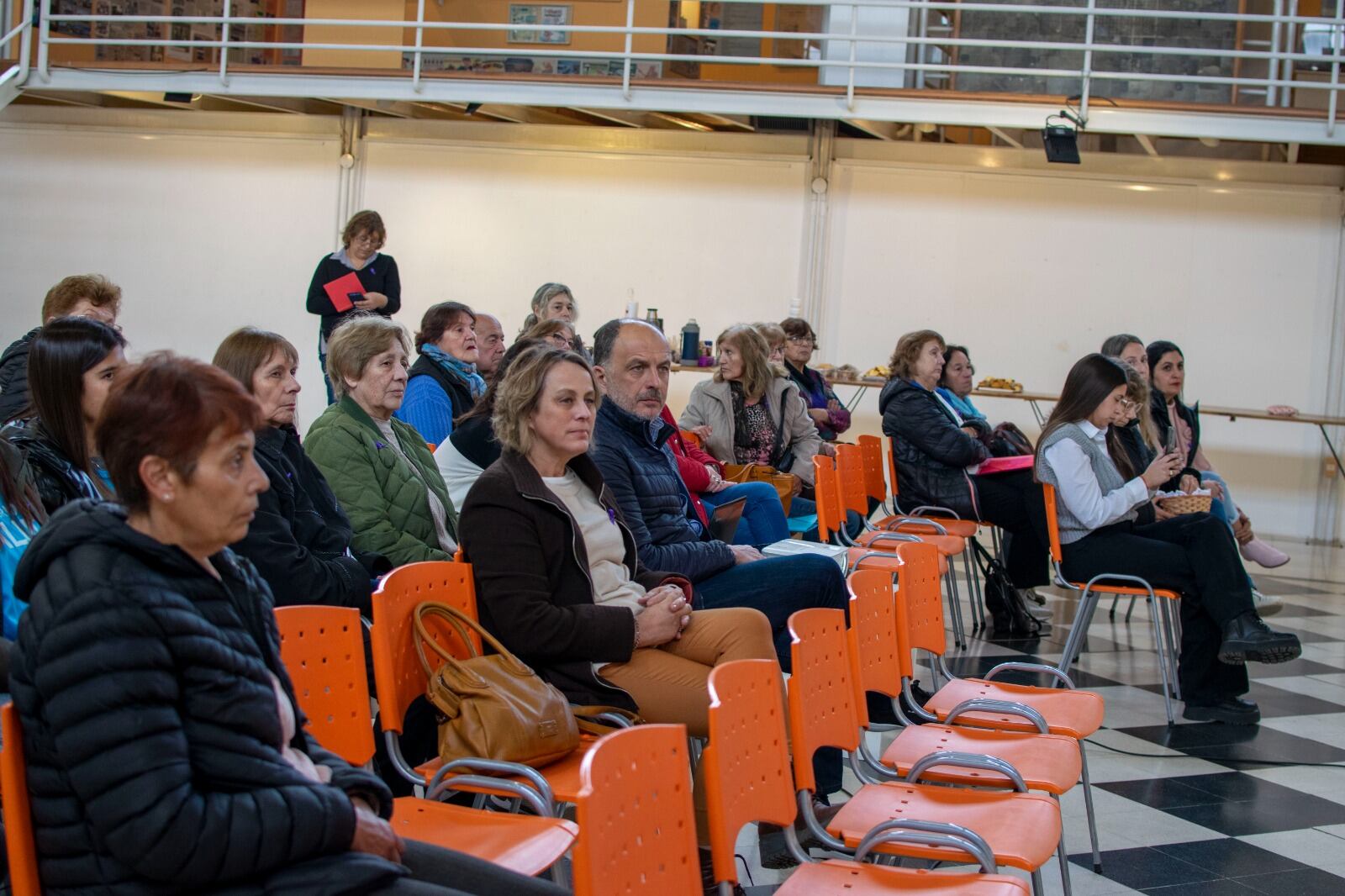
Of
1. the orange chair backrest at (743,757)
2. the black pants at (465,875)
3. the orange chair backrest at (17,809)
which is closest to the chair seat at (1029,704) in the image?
the orange chair backrest at (743,757)

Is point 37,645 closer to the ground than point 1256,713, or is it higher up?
higher up

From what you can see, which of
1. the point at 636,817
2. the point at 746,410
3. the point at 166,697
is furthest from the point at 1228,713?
the point at 166,697

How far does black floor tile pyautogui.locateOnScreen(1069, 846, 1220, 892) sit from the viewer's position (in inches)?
135

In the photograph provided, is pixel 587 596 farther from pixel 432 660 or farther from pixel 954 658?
pixel 954 658

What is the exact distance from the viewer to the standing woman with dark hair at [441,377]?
511 cm

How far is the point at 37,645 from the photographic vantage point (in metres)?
1.60

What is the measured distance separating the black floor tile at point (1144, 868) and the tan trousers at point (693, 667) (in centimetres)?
110

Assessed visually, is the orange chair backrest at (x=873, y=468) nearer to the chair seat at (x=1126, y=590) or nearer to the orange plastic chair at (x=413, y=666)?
the chair seat at (x=1126, y=590)

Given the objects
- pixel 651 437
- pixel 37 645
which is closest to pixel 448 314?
pixel 651 437

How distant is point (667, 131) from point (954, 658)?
6451 millimetres

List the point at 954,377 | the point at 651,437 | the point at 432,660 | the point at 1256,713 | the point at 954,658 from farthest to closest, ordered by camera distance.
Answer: the point at 954,377 < the point at 954,658 < the point at 1256,713 < the point at 651,437 < the point at 432,660

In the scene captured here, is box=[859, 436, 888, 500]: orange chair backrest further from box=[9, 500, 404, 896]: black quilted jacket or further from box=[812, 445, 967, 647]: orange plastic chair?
box=[9, 500, 404, 896]: black quilted jacket

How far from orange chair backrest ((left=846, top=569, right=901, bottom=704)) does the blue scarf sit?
2221 mm

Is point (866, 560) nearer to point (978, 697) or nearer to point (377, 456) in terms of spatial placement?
point (978, 697)
